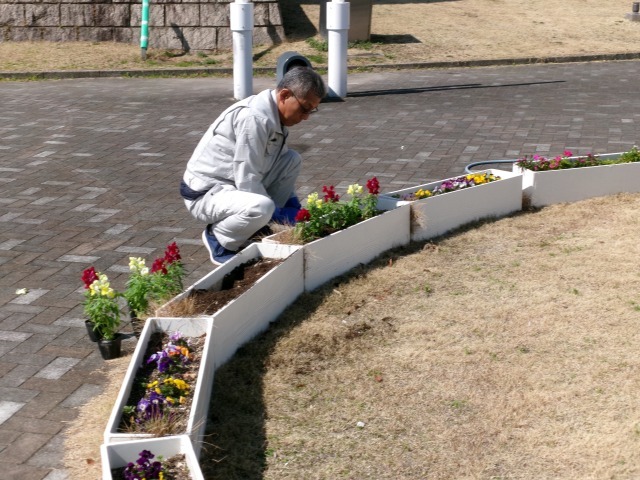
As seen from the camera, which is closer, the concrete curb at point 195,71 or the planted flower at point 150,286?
the planted flower at point 150,286

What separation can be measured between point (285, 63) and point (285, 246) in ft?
24.0

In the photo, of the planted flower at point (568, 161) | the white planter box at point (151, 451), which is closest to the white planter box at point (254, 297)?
the white planter box at point (151, 451)

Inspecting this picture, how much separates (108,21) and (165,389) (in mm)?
15585

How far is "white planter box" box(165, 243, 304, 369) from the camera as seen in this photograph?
497 cm

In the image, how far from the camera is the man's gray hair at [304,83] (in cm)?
580

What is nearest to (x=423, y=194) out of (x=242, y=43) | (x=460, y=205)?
(x=460, y=205)

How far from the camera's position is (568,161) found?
27.2 feet

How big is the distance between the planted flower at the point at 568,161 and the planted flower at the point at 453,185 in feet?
1.25

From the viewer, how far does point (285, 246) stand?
5.91m

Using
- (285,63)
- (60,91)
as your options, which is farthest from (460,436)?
(60,91)

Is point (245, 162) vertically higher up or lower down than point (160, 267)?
higher up

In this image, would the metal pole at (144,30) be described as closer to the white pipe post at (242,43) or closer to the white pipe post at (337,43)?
the white pipe post at (242,43)

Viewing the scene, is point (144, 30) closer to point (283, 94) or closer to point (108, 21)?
point (108, 21)

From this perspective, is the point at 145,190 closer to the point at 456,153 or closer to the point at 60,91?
the point at 456,153
